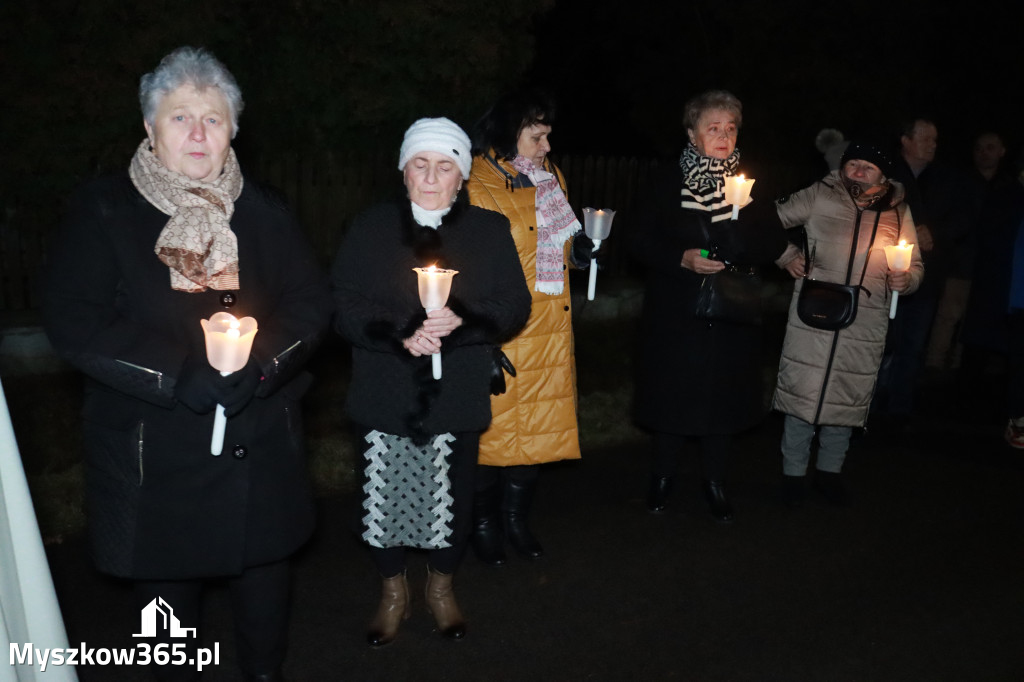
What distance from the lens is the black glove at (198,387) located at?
2924 mm

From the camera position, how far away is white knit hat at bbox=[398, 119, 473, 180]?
367 cm

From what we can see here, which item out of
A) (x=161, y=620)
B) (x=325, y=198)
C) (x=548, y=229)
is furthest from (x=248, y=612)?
(x=325, y=198)

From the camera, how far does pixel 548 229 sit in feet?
15.4

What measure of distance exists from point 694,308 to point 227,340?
9.92 feet

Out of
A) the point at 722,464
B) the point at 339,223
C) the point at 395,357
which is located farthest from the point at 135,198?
the point at 339,223

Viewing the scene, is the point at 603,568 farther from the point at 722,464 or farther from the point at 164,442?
the point at 164,442

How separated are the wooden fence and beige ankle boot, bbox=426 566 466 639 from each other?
258 centimetres

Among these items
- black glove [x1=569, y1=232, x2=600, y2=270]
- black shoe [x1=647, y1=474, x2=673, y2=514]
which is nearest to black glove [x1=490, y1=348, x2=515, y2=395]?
black glove [x1=569, y1=232, x2=600, y2=270]

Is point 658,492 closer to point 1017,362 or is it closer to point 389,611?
point 389,611

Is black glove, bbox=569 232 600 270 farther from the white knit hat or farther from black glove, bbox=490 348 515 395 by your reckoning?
the white knit hat

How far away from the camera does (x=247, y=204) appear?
3.18m

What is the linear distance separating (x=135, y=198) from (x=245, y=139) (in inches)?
199

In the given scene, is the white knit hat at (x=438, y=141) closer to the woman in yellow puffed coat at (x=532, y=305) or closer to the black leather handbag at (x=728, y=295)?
the woman in yellow puffed coat at (x=532, y=305)

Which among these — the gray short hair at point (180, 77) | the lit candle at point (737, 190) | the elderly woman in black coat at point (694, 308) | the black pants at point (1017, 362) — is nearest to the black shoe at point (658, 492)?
the elderly woman in black coat at point (694, 308)
